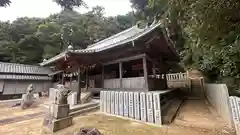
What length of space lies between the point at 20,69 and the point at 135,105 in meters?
14.9

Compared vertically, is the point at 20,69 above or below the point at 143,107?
above

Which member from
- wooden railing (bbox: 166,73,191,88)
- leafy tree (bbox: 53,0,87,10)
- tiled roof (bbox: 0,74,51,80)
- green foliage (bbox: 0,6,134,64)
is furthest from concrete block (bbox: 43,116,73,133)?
green foliage (bbox: 0,6,134,64)

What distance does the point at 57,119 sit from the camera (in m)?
4.05

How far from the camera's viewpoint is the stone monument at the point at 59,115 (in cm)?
396

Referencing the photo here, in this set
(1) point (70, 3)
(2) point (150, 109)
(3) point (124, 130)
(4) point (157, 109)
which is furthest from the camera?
(1) point (70, 3)

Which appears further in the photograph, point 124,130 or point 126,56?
point 126,56

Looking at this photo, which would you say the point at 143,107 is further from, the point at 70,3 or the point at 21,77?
the point at 21,77

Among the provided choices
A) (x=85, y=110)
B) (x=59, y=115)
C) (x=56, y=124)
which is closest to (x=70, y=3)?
(x=85, y=110)

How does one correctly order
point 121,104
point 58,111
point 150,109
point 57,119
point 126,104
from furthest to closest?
1. point 121,104
2. point 126,104
3. point 150,109
4. point 58,111
5. point 57,119

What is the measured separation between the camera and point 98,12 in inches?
1432

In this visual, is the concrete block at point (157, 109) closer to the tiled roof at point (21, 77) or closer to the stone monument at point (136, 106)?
the stone monument at point (136, 106)

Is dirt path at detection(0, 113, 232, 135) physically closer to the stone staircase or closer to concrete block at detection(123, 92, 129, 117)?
concrete block at detection(123, 92, 129, 117)

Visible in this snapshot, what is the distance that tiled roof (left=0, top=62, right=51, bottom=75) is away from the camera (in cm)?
1341

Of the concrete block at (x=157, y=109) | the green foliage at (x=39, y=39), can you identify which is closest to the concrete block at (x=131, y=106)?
the concrete block at (x=157, y=109)
